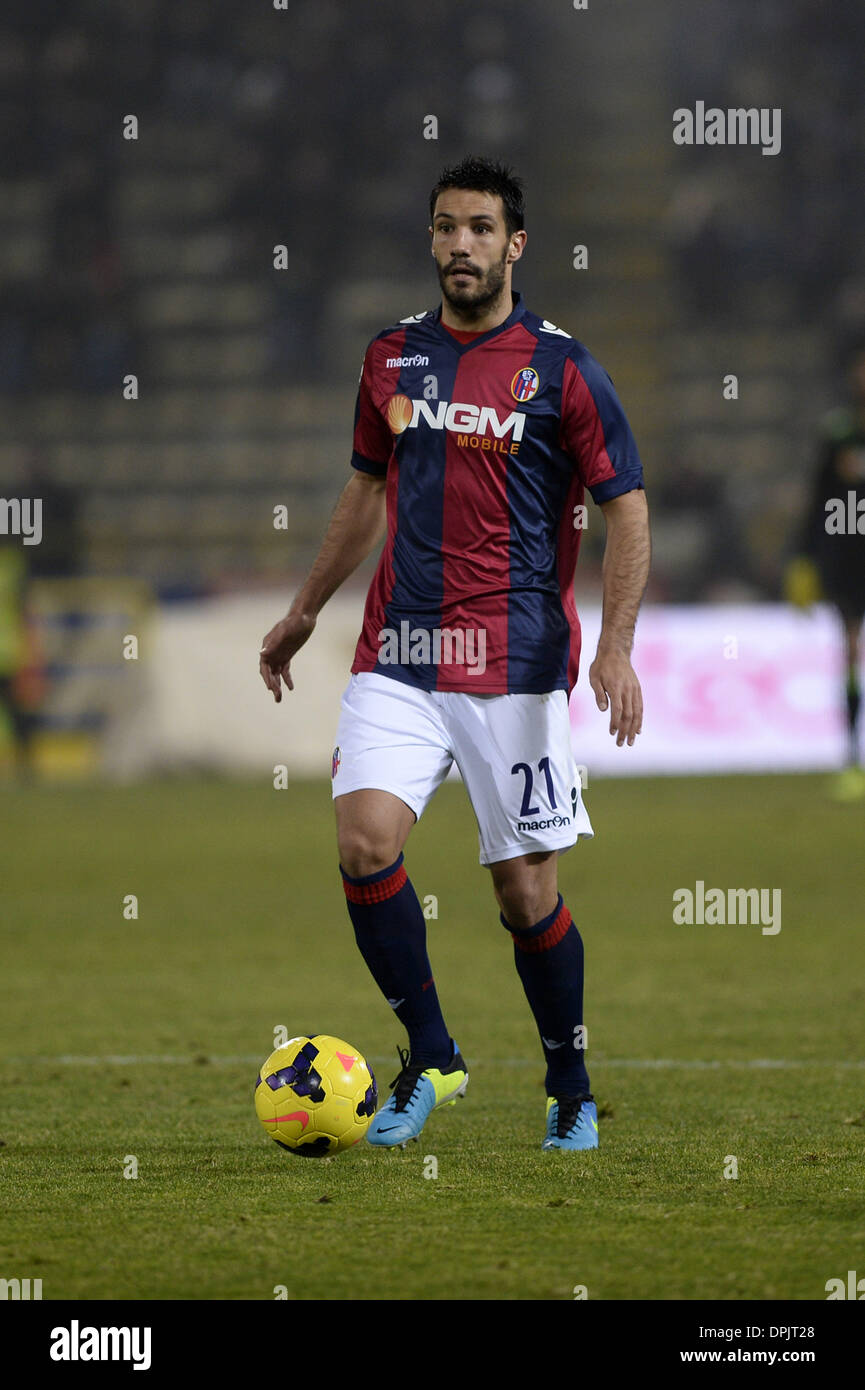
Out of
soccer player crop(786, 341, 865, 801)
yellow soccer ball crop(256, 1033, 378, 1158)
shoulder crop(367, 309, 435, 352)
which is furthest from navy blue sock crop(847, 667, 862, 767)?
yellow soccer ball crop(256, 1033, 378, 1158)

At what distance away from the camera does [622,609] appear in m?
4.21

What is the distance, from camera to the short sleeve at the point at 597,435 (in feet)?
14.0

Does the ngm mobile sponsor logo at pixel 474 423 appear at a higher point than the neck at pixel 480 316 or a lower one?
lower

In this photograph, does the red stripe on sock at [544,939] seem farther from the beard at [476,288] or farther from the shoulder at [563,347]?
the beard at [476,288]

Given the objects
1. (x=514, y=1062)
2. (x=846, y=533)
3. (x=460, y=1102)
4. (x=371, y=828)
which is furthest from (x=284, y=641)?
(x=846, y=533)

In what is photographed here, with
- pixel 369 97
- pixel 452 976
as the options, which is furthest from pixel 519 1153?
pixel 369 97

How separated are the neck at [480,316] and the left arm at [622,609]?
0.48 meters

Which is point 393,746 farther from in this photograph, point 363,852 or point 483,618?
point 483,618

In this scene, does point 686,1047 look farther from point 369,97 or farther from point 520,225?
point 369,97

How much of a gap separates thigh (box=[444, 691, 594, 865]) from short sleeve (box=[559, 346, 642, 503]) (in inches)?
18.9

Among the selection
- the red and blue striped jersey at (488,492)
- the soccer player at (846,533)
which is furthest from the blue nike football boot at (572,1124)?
the soccer player at (846,533)

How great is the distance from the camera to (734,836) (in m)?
11.0

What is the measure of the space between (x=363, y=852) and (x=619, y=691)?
0.65 m

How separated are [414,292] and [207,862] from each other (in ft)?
41.3
